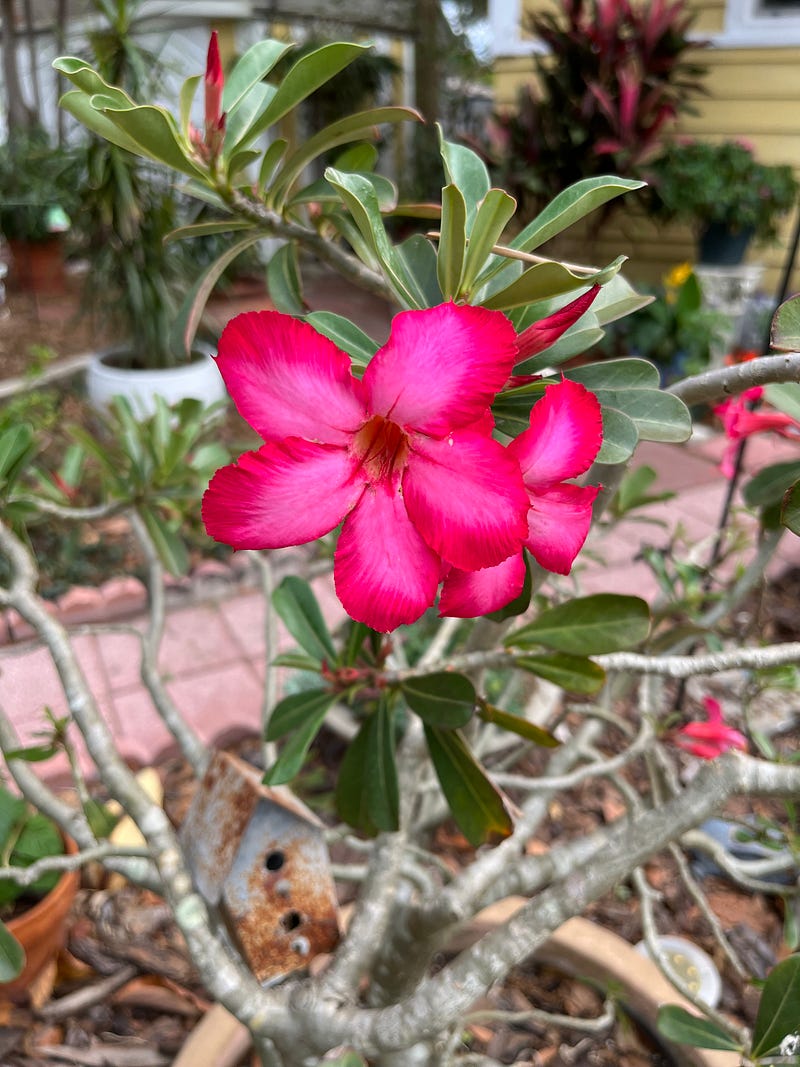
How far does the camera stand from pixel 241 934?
81cm

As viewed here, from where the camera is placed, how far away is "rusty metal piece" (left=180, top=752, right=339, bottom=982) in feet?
2.65

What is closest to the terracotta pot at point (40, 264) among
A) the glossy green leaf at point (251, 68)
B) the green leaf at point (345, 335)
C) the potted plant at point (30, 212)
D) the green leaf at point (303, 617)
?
the potted plant at point (30, 212)

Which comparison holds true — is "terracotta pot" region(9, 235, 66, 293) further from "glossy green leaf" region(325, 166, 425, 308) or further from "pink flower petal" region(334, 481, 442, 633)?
"pink flower petal" region(334, 481, 442, 633)

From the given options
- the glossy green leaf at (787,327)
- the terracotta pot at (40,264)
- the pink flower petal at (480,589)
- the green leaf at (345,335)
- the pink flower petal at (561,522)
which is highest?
the glossy green leaf at (787,327)

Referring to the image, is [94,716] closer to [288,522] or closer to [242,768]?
[242,768]

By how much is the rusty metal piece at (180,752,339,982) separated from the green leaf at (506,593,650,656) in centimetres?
32

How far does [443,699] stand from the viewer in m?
0.71

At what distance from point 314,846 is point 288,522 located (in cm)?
59

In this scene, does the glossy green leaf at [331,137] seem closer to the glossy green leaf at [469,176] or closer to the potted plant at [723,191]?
the glossy green leaf at [469,176]

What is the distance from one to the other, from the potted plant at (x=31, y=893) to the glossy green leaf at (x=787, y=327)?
1.15 metres

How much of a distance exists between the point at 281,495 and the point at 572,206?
0.26 meters

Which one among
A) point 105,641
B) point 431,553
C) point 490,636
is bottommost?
point 105,641

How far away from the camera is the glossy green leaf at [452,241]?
1.47 feet

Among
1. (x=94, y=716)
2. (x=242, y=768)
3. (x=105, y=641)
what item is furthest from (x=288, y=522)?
(x=105, y=641)
